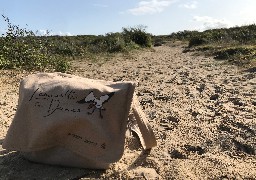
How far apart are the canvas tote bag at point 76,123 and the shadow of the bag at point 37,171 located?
4cm

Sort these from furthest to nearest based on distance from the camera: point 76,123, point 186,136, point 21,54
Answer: point 21,54
point 186,136
point 76,123

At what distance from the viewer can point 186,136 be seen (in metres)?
3.42

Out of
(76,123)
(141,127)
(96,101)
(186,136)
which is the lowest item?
(186,136)

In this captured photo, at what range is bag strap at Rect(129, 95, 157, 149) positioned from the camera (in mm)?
2741

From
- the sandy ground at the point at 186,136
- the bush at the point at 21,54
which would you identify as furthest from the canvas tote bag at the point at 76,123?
the bush at the point at 21,54

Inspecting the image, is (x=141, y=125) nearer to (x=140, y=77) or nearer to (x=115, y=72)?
(x=140, y=77)

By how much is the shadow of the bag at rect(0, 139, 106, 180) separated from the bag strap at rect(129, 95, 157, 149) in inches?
15.4

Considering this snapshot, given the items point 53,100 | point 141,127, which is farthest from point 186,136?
point 53,100

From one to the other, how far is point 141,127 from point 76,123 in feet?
1.52

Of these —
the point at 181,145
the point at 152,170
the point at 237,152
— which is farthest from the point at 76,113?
the point at 237,152

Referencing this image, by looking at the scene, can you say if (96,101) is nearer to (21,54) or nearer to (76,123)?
(76,123)

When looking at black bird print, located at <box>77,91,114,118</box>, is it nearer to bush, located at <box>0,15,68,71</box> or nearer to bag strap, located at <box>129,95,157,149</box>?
bag strap, located at <box>129,95,157,149</box>

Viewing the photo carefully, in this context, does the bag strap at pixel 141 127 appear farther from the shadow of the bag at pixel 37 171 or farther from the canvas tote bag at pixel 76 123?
the shadow of the bag at pixel 37 171

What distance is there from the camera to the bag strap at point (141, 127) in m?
2.74
